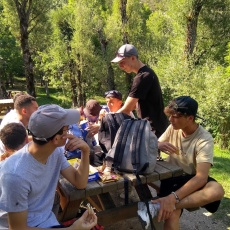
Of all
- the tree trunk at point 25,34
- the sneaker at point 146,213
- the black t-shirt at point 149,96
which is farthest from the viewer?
the tree trunk at point 25,34

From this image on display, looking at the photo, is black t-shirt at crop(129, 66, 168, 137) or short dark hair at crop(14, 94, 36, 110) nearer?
black t-shirt at crop(129, 66, 168, 137)

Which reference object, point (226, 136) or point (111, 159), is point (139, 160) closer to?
point (111, 159)

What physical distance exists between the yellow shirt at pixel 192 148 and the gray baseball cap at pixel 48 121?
1.32m

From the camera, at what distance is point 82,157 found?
2113 millimetres

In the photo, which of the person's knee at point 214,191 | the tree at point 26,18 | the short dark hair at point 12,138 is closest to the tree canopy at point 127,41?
the tree at point 26,18

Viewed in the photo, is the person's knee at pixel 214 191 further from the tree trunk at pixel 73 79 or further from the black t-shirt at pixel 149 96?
the tree trunk at pixel 73 79

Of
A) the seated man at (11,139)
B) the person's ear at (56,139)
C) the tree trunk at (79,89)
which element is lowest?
the tree trunk at (79,89)

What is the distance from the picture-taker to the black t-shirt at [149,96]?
299 cm

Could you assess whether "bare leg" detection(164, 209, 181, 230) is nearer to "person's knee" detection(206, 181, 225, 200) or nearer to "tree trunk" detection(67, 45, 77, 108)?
"person's knee" detection(206, 181, 225, 200)

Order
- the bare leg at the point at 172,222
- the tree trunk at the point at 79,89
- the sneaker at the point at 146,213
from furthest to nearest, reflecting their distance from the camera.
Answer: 1. the tree trunk at the point at 79,89
2. the bare leg at the point at 172,222
3. the sneaker at the point at 146,213

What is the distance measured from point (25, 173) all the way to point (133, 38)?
19860mm

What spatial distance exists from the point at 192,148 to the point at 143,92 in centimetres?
93

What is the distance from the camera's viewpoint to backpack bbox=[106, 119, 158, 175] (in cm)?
227

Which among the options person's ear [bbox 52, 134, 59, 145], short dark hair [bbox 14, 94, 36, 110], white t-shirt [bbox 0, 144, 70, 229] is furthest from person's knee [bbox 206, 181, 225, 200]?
short dark hair [bbox 14, 94, 36, 110]
